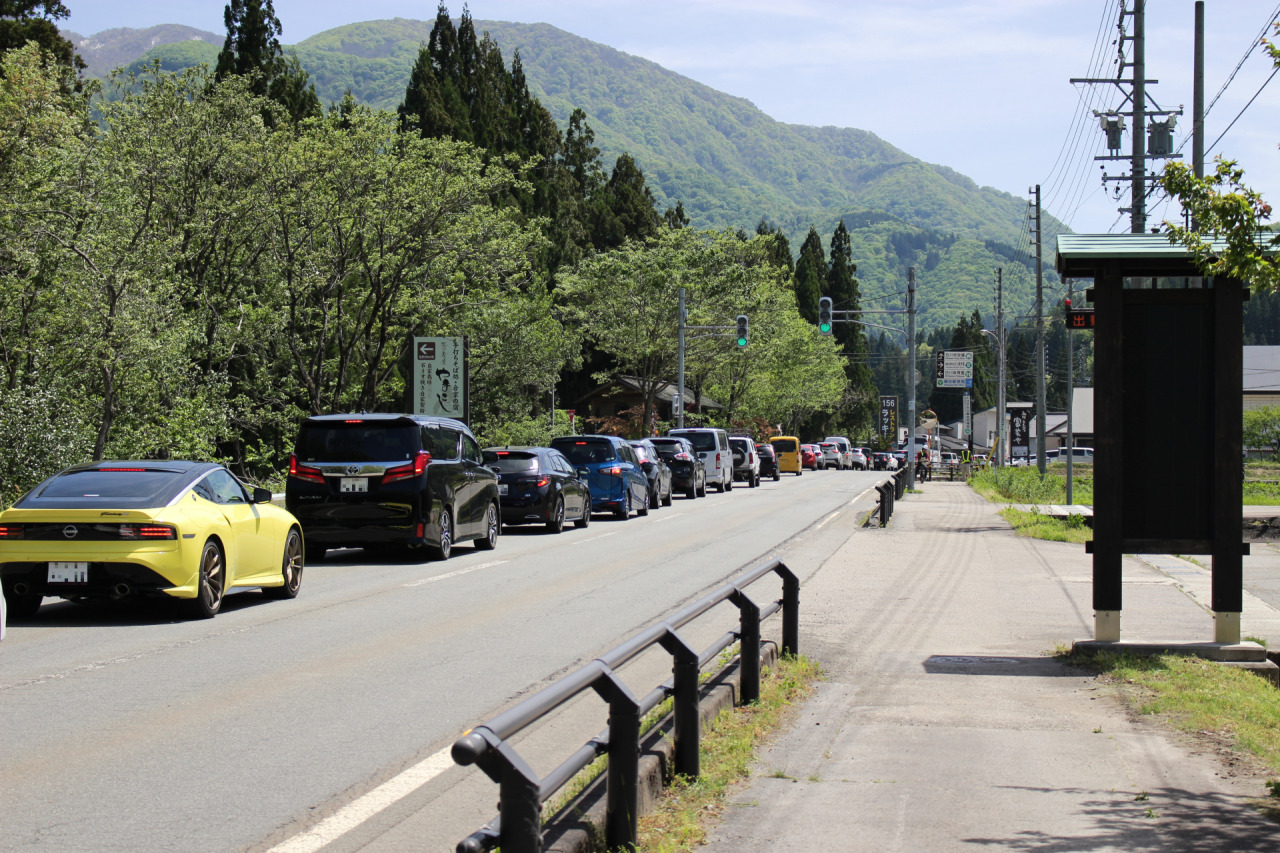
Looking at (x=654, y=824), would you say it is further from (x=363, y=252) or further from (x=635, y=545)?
(x=363, y=252)

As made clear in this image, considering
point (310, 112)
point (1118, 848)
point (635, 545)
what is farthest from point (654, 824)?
point (310, 112)

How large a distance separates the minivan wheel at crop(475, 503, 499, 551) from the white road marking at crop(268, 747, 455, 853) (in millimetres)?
12544

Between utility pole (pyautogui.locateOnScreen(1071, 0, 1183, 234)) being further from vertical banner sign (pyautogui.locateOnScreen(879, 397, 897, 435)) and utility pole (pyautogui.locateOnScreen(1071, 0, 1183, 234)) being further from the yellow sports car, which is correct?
vertical banner sign (pyautogui.locateOnScreen(879, 397, 897, 435))

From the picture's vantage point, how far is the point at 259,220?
1291 inches

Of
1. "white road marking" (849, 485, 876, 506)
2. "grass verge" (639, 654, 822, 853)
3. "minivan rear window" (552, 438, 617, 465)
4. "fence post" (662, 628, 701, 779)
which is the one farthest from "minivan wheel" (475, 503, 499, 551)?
"white road marking" (849, 485, 876, 506)

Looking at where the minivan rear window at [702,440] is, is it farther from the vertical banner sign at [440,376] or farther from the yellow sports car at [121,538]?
the yellow sports car at [121,538]

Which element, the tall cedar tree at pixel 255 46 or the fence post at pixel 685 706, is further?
the tall cedar tree at pixel 255 46

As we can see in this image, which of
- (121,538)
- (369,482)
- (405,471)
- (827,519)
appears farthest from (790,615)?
(827,519)

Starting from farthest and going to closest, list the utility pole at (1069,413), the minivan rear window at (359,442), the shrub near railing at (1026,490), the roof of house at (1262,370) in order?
the roof of house at (1262,370), the shrub near railing at (1026,490), the utility pole at (1069,413), the minivan rear window at (359,442)

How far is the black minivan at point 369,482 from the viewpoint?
16.5 m

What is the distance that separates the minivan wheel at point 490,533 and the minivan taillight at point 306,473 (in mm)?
3084

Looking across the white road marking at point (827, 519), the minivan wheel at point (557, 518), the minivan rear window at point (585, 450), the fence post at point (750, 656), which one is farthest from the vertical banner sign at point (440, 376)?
the fence post at point (750, 656)

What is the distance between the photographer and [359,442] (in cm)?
1677

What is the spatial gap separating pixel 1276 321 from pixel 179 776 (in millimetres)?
164558
